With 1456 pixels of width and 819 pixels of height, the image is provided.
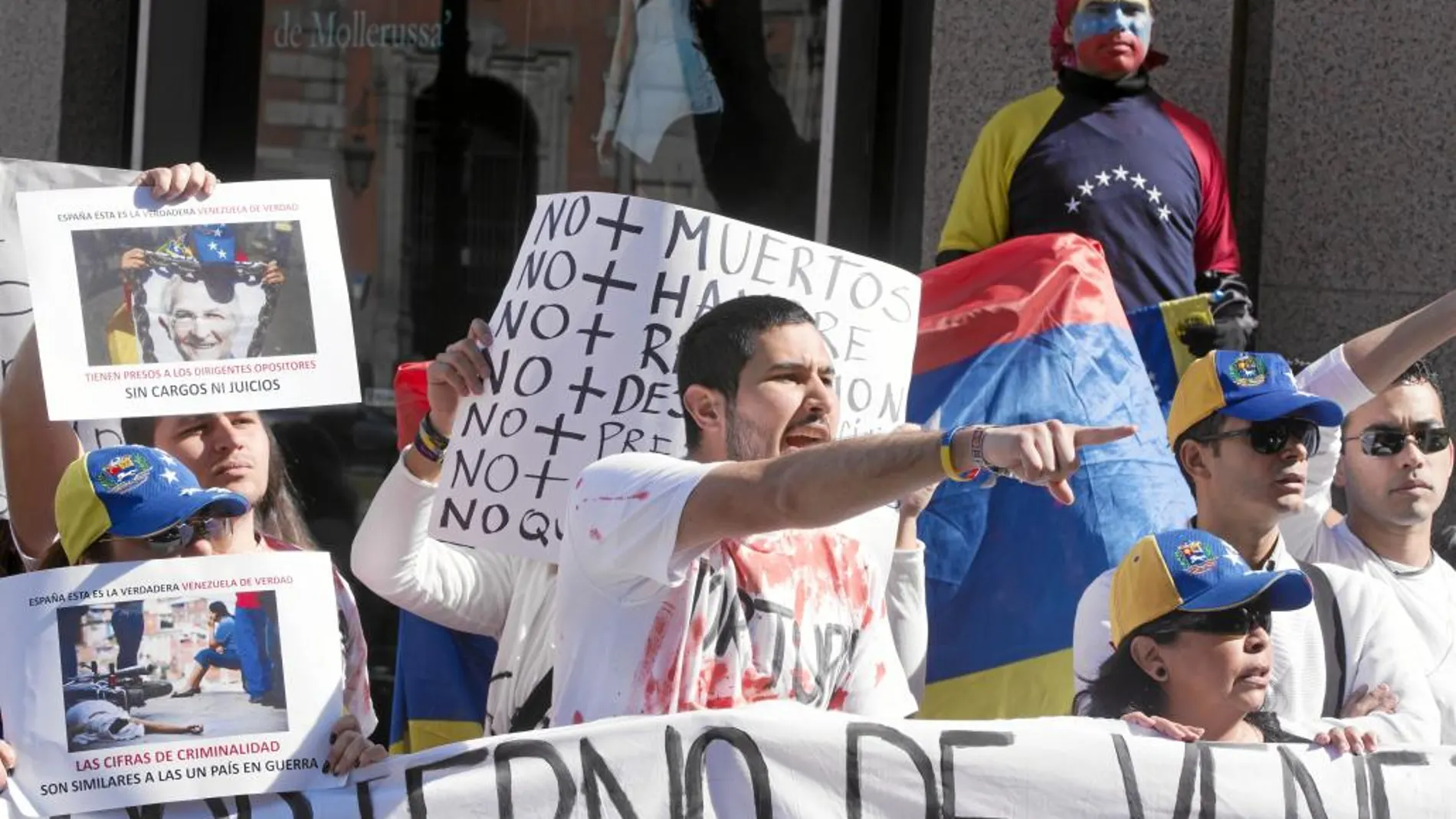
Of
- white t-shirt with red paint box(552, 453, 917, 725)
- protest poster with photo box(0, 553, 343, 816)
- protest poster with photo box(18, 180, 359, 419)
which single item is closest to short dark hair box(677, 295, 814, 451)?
white t-shirt with red paint box(552, 453, 917, 725)

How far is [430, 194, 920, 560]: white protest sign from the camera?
431 cm

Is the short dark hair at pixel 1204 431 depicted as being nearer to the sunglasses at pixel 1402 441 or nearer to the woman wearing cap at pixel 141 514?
the sunglasses at pixel 1402 441

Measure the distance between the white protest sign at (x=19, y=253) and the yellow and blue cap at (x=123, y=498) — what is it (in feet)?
3.81

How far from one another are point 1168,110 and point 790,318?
8.34 feet

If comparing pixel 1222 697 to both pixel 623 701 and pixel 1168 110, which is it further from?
pixel 1168 110

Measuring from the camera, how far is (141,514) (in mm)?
3490

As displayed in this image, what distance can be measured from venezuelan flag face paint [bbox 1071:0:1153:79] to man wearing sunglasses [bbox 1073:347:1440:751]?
56.2 inches

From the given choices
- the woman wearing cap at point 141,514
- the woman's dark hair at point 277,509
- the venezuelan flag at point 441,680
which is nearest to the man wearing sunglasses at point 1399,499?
the venezuelan flag at point 441,680

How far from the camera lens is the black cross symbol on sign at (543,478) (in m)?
4.30

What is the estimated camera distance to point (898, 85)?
7.13 metres

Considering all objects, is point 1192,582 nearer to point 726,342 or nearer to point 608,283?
point 726,342

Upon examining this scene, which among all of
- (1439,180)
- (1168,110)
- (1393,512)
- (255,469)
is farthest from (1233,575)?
(1439,180)

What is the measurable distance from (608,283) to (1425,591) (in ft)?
6.18

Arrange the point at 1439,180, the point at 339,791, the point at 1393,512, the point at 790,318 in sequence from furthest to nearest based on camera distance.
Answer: the point at 1439,180 < the point at 1393,512 < the point at 790,318 < the point at 339,791
